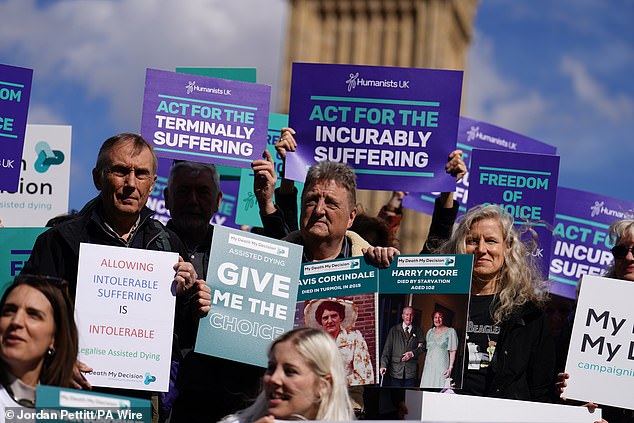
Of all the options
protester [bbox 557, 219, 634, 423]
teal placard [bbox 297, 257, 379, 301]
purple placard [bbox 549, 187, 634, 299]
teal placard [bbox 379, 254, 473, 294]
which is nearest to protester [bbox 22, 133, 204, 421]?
teal placard [bbox 297, 257, 379, 301]

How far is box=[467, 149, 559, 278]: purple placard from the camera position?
6.61 meters

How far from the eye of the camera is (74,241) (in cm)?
491

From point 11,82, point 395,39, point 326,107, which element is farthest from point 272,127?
point 395,39

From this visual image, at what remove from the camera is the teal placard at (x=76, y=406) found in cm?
385

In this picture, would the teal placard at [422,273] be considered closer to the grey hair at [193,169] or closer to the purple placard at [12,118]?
the grey hair at [193,169]

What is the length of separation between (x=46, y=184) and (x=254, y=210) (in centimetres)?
126

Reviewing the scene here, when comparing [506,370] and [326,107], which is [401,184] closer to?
[326,107]

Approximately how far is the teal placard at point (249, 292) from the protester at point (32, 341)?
34.8 inches

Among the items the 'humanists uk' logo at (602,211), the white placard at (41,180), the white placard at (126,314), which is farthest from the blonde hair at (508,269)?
the white placard at (41,180)

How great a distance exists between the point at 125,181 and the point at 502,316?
171 cm

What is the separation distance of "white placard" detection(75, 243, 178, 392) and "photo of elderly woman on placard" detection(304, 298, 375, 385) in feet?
2.00

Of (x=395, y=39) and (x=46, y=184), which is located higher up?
(x=395, y=39)

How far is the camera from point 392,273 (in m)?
4.99
